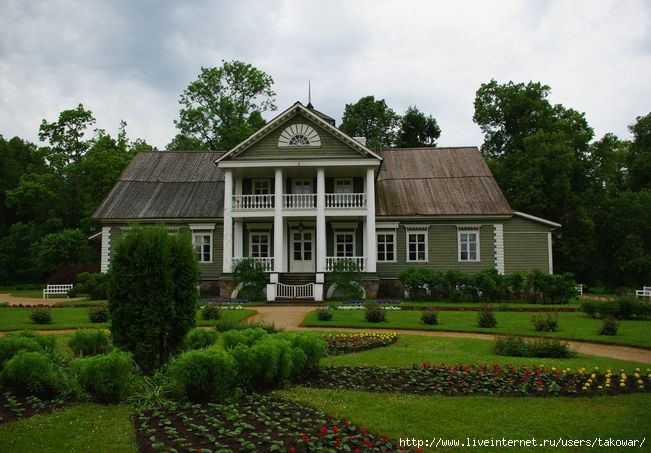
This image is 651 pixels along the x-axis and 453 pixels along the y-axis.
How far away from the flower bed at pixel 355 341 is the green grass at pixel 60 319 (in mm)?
4740

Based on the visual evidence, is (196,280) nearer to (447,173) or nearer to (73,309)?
(73,309)

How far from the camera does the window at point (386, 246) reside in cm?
2944

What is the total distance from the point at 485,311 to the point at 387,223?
44.7 feet

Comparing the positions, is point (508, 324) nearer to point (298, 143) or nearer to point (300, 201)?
point (300, 201)

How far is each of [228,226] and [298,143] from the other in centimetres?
556

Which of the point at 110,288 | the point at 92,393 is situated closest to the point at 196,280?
the point at 110,288

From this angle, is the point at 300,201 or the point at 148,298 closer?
the point at 148,298

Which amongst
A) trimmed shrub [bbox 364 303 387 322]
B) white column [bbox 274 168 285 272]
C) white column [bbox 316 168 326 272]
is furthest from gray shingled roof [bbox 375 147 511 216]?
A: trimmed shrub [bbox 364 303 387 322]

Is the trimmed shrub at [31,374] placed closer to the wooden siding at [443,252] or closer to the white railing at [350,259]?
the white railing at [350,259]

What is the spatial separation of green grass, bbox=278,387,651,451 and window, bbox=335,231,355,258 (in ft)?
70.5

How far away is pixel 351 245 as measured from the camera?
97.8 feet

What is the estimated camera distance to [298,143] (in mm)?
27703


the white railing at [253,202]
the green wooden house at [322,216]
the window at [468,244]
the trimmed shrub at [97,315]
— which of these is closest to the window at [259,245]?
the green wooden house at [322,216]

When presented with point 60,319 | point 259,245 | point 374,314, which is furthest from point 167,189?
point 374,314
